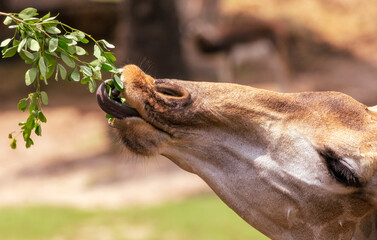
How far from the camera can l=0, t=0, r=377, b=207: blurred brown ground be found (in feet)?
34.5

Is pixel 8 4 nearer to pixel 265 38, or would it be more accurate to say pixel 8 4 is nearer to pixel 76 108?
pixel 76 108

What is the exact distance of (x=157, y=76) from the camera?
10664 mm

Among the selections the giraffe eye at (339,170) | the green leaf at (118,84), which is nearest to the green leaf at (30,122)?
the green leaf at (118,84)

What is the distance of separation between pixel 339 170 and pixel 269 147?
33 centimetres

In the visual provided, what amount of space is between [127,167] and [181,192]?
68.1 inches

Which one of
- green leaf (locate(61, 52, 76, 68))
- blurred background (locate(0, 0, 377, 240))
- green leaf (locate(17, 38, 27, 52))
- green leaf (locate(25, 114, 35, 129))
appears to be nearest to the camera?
green leaf (locate(17, 38, 27, 52))

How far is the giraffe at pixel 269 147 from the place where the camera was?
278cm

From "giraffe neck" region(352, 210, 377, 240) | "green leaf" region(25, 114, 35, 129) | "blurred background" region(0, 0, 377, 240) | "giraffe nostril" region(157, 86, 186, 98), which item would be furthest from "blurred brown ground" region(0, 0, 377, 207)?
"giraffe neck" region(352, 210, 377, 240)

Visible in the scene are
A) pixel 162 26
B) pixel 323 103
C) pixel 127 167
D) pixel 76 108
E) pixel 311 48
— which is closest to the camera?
pixel 323 103

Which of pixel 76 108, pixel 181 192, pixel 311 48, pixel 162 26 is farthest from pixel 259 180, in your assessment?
pixel 311 48

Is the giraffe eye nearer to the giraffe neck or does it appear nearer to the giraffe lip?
the giraffe neck

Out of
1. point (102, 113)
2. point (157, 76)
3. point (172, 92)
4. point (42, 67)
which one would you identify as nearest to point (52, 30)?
point (42, 67)

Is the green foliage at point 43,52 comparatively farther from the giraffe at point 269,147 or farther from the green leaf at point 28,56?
the giraffe at point 269,147

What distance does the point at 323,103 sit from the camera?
9.75ft
